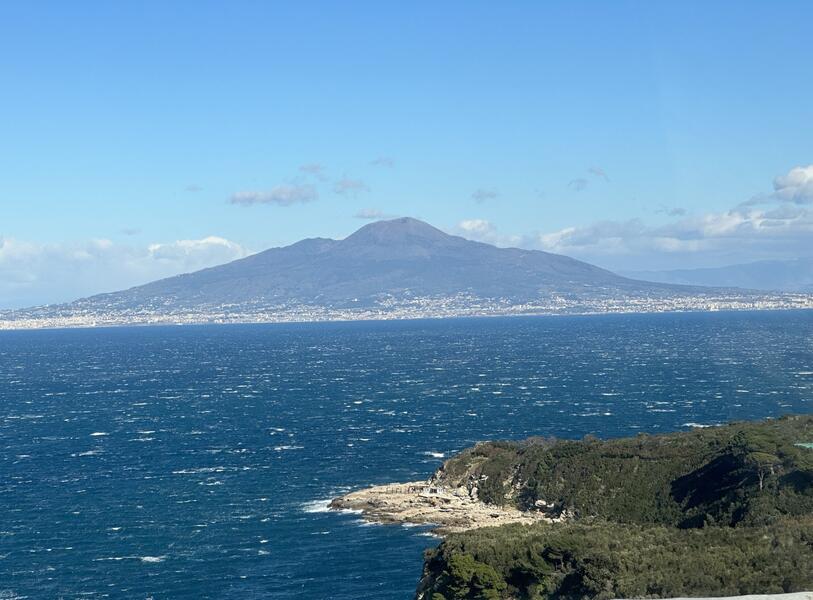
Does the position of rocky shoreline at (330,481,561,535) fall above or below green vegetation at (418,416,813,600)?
below

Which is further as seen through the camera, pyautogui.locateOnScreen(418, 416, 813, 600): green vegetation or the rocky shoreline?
the rocky shoreline

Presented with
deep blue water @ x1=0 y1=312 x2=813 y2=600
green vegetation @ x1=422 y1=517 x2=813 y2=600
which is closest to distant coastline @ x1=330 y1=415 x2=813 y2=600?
green vegetation @ x1=422 y1=517 x2=813 y2=600

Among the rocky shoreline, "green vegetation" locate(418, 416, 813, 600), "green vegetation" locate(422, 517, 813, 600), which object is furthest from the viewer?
the rocky shoreline

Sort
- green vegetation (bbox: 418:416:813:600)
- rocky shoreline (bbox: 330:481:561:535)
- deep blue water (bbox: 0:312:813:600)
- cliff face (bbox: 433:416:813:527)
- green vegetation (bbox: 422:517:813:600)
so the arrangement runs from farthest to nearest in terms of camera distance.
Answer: rocky shoreline (bbox: 330:481:561:535), cliff face (bbox: 433:416:813:527), deep blue water (bbox: 0:312:813:600), green vegetation (bbox: 418:416:813:600), green vegetation (bbox: 422:517:813:600)

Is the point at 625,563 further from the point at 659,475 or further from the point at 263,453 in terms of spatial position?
the point at 263,453

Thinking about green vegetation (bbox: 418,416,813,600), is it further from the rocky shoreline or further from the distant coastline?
the rocky shoreline

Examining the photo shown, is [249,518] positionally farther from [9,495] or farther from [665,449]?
[665,449]
